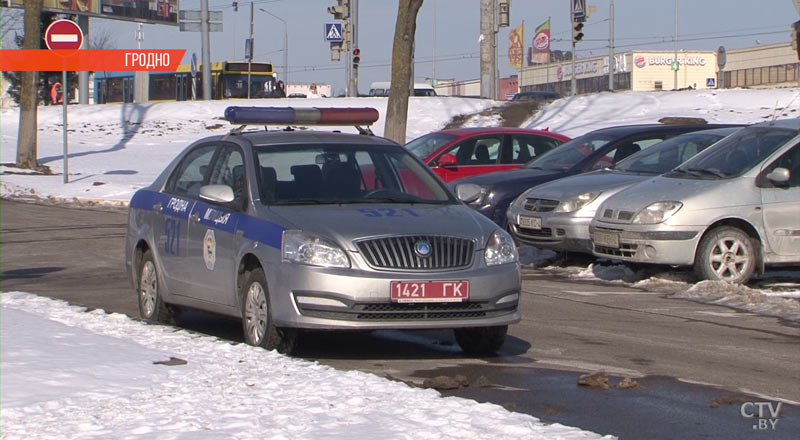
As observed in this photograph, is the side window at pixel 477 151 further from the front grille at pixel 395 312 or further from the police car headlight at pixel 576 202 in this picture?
the front grille at pixel 395 312

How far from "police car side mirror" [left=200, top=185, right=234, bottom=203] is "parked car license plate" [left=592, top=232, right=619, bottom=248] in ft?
16.0

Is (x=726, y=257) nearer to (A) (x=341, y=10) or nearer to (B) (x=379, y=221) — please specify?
(B) (x=379, y=221)

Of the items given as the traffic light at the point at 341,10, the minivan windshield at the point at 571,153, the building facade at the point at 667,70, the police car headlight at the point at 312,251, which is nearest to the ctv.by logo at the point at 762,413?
the police car headlight at the point at 312,251

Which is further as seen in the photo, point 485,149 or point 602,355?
point 485,149

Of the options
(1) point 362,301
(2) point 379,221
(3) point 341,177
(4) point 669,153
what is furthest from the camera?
(4) point 669,153

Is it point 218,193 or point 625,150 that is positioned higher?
point 625,150

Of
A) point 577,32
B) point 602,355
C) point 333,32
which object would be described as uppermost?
point 333,32

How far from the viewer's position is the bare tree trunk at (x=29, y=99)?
91.0 feet

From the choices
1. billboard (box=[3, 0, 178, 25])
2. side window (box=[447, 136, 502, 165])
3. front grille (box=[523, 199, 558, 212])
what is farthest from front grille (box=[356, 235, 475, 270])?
billboard (box=[3, 0, 178, 25])

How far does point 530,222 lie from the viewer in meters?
12.9

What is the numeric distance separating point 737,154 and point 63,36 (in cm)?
1380

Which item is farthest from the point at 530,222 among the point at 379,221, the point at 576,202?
the point at 379,221

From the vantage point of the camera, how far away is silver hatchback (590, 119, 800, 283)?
1105 centimetres

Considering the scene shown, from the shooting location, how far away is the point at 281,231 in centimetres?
712
